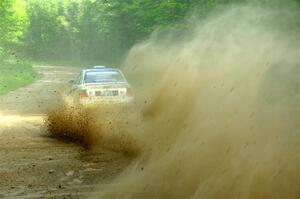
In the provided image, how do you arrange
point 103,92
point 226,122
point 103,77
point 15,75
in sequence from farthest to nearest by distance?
point 15,75 → point 103,77 → point 103,92 → point 226,122

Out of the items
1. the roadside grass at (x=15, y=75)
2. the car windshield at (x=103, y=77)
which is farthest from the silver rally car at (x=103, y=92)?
the roadside grass at (x=15, y=75)

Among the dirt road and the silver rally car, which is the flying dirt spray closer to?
the dirt road

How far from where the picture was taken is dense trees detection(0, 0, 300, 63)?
22656 millimetres

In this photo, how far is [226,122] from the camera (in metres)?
7.83

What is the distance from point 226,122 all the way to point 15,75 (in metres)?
35.2

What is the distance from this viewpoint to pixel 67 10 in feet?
276

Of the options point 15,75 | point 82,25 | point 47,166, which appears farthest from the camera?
point 82,25

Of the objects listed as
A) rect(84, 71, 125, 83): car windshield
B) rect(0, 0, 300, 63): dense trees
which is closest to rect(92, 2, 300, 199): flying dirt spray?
rect(84, 71, 125, 83): car windshield

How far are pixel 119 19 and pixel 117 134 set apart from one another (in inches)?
907

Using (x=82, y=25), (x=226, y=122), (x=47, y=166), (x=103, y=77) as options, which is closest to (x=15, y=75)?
(x=103, y=77)

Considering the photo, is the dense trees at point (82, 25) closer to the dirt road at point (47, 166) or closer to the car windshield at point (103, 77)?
the car windshield at point (103, 77)

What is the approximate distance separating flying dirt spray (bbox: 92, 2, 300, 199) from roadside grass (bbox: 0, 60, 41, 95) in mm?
20114

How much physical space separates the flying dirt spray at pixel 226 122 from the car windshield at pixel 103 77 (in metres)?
3.02

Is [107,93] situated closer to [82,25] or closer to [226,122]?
[226,122]
